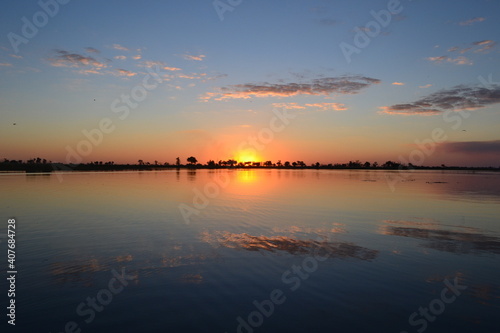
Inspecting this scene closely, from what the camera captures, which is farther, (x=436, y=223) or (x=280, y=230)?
(x=436, y=223)

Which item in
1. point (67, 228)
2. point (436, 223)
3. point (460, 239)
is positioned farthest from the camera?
point (436, 223)

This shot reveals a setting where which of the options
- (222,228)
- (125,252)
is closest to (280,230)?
(222,228)

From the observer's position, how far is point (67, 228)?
733 inches

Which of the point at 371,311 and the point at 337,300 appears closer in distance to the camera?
the point at 371,311

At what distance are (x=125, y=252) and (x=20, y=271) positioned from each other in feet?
12.5

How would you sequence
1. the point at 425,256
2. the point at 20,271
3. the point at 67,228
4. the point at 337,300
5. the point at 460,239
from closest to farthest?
the point at 337,300, the point at 20,271, the point at 425,256, the point at 460,239, the point at 67,228

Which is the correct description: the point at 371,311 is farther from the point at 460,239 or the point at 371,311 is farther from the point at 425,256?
the point at 460,239

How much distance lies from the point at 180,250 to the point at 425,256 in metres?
11.1

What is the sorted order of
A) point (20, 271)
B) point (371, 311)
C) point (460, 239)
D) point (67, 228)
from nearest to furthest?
1. point (371, 311)
2. point (20, 271)
3. point (460, 239)
4. point (67, 228)

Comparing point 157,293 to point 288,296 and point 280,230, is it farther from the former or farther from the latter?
point 280,230

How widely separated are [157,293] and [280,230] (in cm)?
1041

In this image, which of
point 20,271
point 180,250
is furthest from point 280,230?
point 20,271

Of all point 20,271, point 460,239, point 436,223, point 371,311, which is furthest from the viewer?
point 436,223

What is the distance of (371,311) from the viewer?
8.63 m
